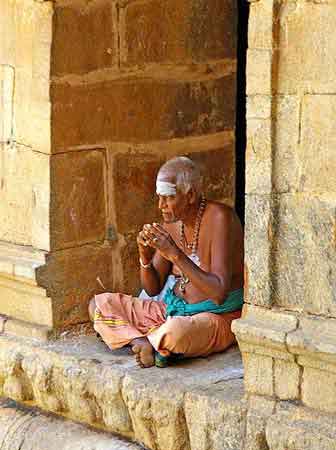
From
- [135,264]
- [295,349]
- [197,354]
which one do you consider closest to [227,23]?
[135,264]

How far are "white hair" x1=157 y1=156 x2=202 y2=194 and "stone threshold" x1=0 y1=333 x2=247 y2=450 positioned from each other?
0.75 m

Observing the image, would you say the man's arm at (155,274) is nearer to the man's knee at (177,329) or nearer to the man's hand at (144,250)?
the man's hand at (144,250)

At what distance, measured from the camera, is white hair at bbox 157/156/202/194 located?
5480mm

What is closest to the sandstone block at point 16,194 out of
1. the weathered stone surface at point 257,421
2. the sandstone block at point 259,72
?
the sandstone block at point 259,72

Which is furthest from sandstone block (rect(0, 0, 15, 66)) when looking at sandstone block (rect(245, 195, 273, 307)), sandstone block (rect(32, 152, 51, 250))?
sandstone block (rect(245, 195, 273, 307))

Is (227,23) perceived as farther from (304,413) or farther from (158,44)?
(304,413)

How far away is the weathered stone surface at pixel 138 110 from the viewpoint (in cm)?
566

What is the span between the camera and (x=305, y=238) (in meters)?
4.56

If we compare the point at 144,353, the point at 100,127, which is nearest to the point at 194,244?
the point at 144,353

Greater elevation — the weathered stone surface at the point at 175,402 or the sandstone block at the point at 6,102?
the sandstone block at the point at 6,102

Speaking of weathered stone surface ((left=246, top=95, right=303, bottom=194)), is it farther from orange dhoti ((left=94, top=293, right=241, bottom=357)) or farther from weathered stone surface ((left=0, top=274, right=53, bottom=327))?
weathered stone surface ((left=0, top=274, right=53, bottom=327))

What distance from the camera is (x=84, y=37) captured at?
5.66 metres

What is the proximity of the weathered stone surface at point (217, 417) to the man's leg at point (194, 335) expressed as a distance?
37 cm

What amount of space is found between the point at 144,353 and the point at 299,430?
1.03 meters
